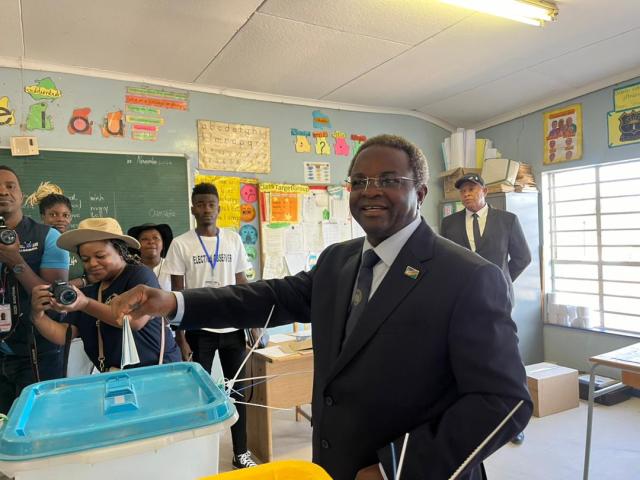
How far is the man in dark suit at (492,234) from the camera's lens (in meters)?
3.54

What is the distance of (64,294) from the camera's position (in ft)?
4.33

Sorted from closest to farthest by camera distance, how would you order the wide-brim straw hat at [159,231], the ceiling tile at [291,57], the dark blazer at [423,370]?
the dark blazer at [423,370] < the ceiling tile at [291,57] < the wide-brim straw hat at [159,231]

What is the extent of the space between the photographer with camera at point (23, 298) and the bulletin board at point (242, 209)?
1732 mm

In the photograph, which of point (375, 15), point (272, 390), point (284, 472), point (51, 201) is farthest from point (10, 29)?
point (284, 472)

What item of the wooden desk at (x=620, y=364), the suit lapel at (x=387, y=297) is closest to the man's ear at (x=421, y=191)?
the suit lapel at (x=387, y=297)

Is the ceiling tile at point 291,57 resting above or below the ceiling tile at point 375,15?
below

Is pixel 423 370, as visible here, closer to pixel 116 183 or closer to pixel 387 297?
pixel 387 297

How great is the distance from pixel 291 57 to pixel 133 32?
1.11 m

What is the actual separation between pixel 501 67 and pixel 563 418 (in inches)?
113

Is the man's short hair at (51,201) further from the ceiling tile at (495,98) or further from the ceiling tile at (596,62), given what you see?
the ceiling tile at (596,62)

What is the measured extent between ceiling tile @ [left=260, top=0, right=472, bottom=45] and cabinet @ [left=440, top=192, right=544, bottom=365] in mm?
2077

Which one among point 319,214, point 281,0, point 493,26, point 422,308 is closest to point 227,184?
point 319,214

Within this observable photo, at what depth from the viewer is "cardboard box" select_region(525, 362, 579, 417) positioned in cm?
357

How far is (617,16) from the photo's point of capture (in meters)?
2.90
